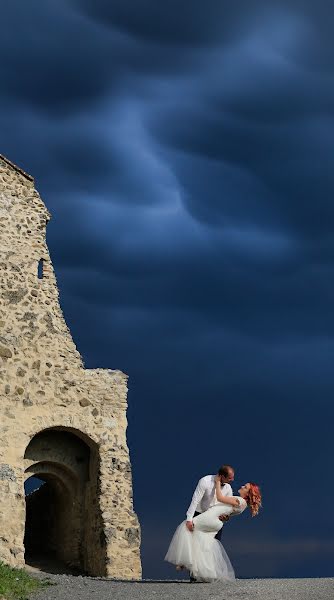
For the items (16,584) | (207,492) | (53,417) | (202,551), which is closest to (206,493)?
(207,492)

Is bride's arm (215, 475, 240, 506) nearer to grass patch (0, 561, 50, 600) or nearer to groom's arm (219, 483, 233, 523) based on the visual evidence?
groom's arm (219, 483, 233, 523)

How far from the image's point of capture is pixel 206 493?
14.9 m

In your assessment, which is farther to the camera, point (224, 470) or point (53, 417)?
point (53, 417)

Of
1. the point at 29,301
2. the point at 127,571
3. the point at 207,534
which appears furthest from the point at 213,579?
the point at 29,301

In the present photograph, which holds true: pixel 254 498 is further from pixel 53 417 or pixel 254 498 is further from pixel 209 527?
pixel 53 417

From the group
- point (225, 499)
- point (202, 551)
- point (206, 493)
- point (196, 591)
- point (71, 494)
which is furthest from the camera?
point (71, 494)

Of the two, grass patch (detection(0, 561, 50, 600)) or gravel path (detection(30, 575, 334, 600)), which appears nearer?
gravel path (detection(30, 575, 334, 600))

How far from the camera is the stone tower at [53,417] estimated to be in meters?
21.0

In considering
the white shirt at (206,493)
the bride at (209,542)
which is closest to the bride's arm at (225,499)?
the bride at (209,542)

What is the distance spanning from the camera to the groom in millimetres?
14680

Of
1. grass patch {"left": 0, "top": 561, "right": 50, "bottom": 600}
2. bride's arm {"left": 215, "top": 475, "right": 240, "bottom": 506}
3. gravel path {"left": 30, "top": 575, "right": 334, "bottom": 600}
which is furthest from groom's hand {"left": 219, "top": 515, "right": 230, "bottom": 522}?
grass patch {"left": 0, "top": 561, "right": 50, "bottom": 600}

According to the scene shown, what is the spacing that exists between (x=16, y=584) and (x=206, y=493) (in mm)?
3501

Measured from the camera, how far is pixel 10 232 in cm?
2281

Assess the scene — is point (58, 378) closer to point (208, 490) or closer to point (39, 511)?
point (39, 511)
